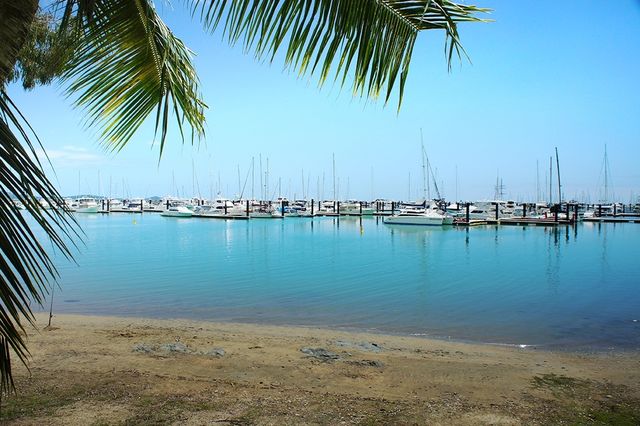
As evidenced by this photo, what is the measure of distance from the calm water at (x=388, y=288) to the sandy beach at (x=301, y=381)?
238cm

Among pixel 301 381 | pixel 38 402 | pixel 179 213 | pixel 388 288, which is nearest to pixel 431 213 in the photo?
pixel 179 213

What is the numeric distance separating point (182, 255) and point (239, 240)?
11757 mm

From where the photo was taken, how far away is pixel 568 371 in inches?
343

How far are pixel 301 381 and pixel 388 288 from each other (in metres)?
12.3

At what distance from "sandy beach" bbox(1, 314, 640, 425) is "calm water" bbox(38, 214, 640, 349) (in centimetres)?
238

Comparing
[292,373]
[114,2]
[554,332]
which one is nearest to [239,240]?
[554,332]

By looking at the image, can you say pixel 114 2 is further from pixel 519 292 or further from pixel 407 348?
pixel 519 292

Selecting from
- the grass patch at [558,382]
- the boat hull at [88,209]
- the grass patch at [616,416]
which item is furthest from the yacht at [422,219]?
the boat hull at [88,209]

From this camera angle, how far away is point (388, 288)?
19047mm

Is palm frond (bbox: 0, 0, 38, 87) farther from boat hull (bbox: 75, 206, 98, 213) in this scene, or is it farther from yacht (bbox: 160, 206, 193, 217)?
boat hull (bbox: 75, 206, 98, 213)

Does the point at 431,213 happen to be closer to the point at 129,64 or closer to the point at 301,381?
the point at 301,381

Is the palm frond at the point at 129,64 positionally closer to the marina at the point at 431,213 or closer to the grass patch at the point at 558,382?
the grass patch at the point at 558,382

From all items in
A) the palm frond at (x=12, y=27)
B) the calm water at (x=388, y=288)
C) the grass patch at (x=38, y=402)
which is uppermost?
the palm frond at (x=12, y=27)

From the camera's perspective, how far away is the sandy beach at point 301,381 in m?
5.46
